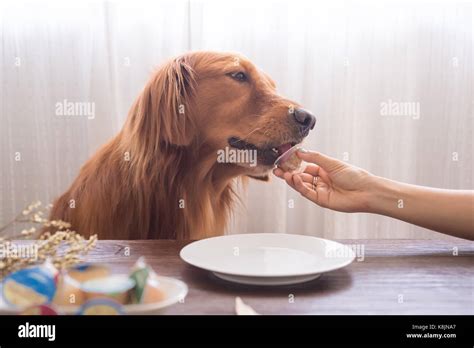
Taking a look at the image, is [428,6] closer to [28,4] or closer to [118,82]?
[118,82]

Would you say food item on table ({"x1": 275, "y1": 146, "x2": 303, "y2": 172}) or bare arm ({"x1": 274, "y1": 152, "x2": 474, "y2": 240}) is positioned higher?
food item on table ({"x1": 275, "y1": 146, "x2": 303, "y2": 172})

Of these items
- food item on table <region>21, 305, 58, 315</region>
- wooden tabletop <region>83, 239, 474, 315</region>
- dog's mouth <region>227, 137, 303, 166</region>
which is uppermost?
dog's mouth <region>227, 137, 303, 166</region>

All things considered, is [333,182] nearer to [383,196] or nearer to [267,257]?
[383,196]

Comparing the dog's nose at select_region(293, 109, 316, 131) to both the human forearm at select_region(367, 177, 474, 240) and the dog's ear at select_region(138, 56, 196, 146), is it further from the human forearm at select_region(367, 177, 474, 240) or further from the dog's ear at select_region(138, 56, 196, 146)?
the human forearm at select_region(367, 177, 474, 240)

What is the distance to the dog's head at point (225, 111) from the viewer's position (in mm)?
1511

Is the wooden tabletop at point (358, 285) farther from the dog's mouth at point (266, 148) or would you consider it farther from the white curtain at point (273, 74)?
the white curtain at point (273, 74)

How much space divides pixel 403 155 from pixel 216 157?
3.59ft

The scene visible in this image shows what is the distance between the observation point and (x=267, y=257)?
0.90m

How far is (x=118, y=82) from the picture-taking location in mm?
2111

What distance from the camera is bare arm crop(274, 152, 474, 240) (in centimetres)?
98

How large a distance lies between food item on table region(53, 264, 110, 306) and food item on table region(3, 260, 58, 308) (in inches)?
0.8

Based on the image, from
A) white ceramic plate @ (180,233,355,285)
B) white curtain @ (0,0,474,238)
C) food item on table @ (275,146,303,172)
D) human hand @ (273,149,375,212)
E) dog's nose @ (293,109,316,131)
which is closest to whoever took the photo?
white ceramic plate @ (180,233,355,285)

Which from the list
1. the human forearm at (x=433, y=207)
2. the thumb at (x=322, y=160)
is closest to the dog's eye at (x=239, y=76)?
the thumb at (x=322, y=160)

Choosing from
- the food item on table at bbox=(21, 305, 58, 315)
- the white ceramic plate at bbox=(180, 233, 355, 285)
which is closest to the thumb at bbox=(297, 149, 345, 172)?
the white ceramic plate at bbox=(180, 233, 355, 285)
